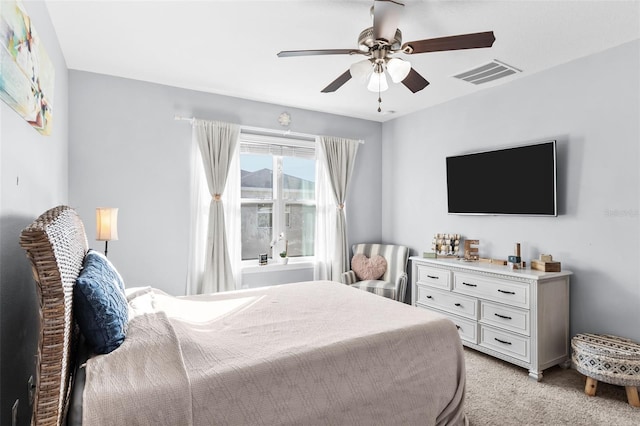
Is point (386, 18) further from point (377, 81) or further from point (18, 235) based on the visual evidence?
point (18, 235)

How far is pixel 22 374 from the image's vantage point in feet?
5.57

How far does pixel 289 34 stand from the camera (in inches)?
103

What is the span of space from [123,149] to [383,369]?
323cm

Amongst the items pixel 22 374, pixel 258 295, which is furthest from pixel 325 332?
pixel 22 374

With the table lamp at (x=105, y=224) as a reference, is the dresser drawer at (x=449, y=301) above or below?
below

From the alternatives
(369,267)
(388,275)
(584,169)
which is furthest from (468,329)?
(584,169)

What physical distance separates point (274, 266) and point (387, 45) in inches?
116

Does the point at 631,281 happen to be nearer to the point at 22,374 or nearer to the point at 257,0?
the point at 257,0

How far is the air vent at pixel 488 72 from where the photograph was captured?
314 centimetres

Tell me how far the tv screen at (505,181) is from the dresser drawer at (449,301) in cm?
96

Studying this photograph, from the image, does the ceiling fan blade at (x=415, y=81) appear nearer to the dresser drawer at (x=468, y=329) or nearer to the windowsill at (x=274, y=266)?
the dresser drawer at (x=468, y=329)

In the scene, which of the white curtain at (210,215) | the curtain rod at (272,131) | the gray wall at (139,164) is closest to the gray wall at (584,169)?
the curtain rod at (272,131)

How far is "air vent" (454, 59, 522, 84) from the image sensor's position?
314 cm

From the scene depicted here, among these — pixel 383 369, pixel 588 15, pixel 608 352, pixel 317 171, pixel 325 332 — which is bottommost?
pixel 608 352
